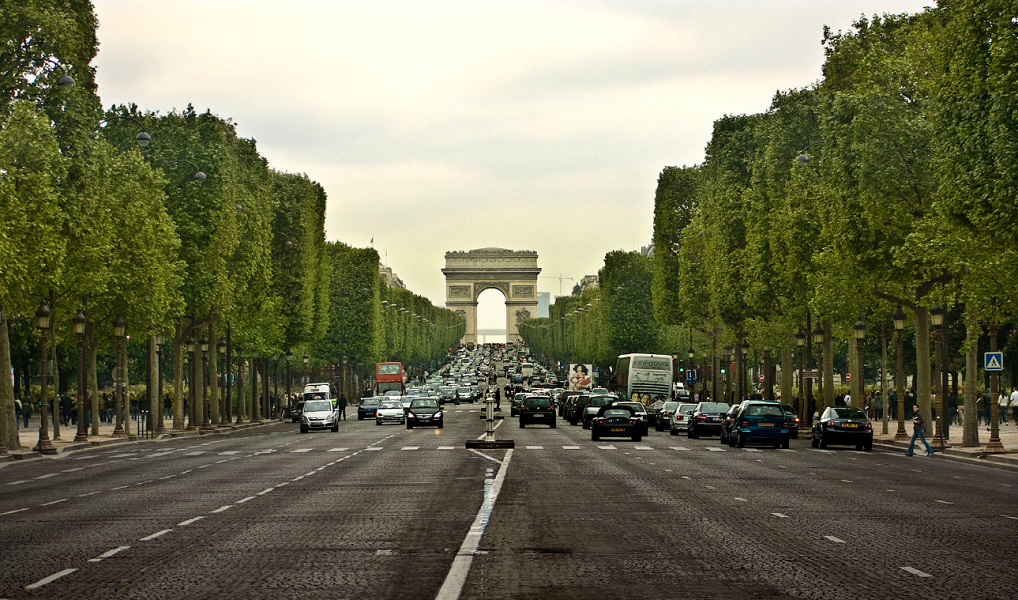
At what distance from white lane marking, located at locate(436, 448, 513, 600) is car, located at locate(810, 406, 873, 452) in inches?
893

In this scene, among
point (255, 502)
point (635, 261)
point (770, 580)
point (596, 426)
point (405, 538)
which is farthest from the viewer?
point (635, 261)

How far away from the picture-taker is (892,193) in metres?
42.9

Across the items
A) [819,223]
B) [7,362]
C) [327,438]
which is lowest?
[327,438]

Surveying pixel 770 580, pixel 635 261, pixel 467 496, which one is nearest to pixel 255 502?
pixel 467 496

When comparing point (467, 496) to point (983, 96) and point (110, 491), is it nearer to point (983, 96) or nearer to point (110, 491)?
point (110, 491)

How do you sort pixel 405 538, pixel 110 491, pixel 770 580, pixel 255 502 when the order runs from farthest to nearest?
pixel 110 491, pixel 255 502, pixel 405 538, pixel 770 580

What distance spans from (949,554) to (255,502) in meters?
11.3

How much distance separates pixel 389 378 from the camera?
116 m

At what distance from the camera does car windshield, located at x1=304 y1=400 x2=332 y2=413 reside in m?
62.1

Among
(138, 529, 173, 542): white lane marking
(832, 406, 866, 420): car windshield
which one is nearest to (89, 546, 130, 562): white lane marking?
(138, 529, 173, 542): white lane marking

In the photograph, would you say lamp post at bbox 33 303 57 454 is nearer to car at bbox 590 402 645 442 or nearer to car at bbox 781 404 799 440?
car at bbox 590 402 645 442

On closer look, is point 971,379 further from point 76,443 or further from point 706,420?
point 76,443

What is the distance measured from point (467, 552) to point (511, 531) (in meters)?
2.30

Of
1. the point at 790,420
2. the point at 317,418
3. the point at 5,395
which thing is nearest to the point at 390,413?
the point at 317,418
